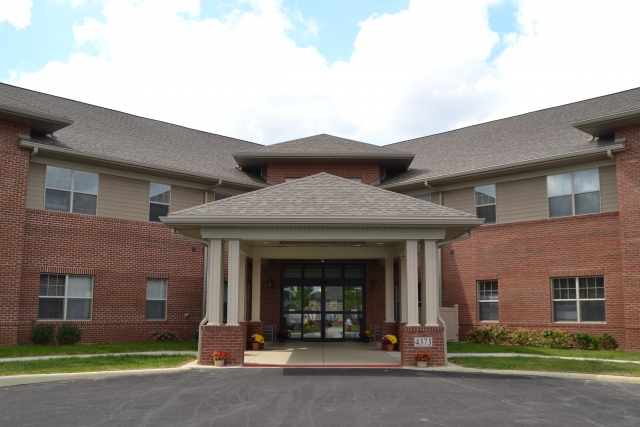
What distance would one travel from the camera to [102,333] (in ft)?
70.0

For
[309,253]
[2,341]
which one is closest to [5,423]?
[2,341]

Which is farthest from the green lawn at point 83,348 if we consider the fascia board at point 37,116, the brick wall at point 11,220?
the fascia board at point 37,116

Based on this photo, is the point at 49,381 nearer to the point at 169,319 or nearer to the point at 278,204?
the point at 278,204

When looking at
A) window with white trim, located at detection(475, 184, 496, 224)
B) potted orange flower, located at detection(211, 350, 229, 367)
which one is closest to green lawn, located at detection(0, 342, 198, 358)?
potted orange flower, located at detection(211, 350, 229, 367)

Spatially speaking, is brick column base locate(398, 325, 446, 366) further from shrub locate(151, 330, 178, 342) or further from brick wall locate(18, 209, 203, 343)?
brick wall locate(18, 209, 203, 343)

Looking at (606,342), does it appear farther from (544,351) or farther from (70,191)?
(70,191)

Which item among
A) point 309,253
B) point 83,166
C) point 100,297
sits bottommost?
point 100,297

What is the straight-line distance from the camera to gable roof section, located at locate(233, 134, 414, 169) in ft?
82.0

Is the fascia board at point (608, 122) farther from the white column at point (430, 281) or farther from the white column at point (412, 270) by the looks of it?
the white column at point (412, 270)

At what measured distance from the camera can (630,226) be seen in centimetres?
1914

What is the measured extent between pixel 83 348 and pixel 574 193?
1675 centimetres

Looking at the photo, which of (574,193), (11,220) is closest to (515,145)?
(574,193)

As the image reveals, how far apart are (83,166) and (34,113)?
278 cm

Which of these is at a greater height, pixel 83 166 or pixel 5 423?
pixel 83 166
